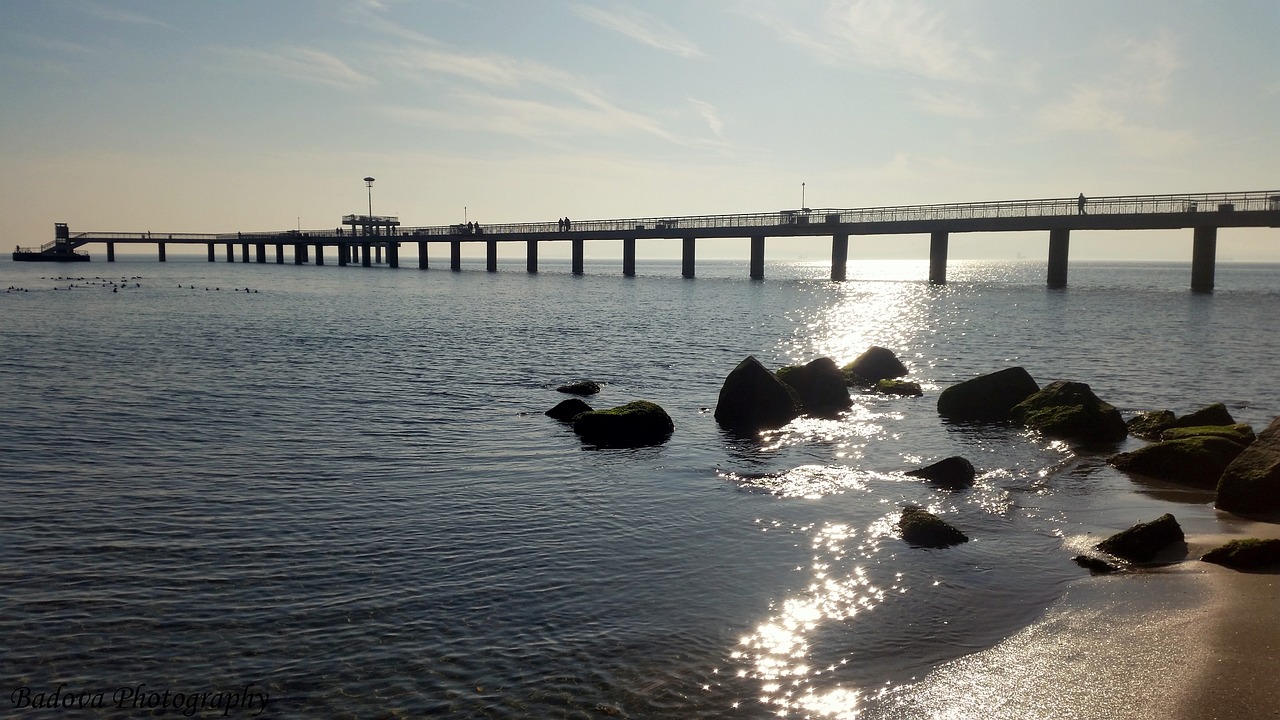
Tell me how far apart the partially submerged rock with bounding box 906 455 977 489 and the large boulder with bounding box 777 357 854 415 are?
736cm

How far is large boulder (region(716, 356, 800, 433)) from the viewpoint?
21109 millimetres

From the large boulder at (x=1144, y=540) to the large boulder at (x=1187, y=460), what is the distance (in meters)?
4.67

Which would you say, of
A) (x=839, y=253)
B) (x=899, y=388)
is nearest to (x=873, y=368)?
(x=899, y=388)

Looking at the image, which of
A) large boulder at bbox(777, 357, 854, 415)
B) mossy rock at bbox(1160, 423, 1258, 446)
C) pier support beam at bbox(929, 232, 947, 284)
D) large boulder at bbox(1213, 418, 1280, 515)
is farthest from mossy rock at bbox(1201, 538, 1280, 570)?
pier support beam at bbox(929, 232, 947, 284)

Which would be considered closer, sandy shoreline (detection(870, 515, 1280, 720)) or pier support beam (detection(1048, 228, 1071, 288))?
sandy shoreline (detection(870, 515, 1280, 720))

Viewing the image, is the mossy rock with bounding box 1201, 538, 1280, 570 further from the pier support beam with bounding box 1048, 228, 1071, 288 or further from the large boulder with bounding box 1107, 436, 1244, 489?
the pier support beam with bounding box 1048, 228, 1071, 288

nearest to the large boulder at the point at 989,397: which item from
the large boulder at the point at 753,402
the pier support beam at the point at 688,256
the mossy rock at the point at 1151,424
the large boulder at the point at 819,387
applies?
the mossy rock at the point at 1151,424

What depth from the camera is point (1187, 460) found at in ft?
52.0

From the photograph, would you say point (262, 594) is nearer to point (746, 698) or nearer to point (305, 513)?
point (305, 513)

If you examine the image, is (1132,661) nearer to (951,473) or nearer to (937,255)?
(951,473)

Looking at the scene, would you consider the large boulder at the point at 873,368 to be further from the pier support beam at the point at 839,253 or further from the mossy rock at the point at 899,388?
the pier support beam at the point at 839,253

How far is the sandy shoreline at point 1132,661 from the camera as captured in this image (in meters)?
7.29

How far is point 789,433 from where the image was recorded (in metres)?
20.7

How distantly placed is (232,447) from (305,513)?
17.9 ft
